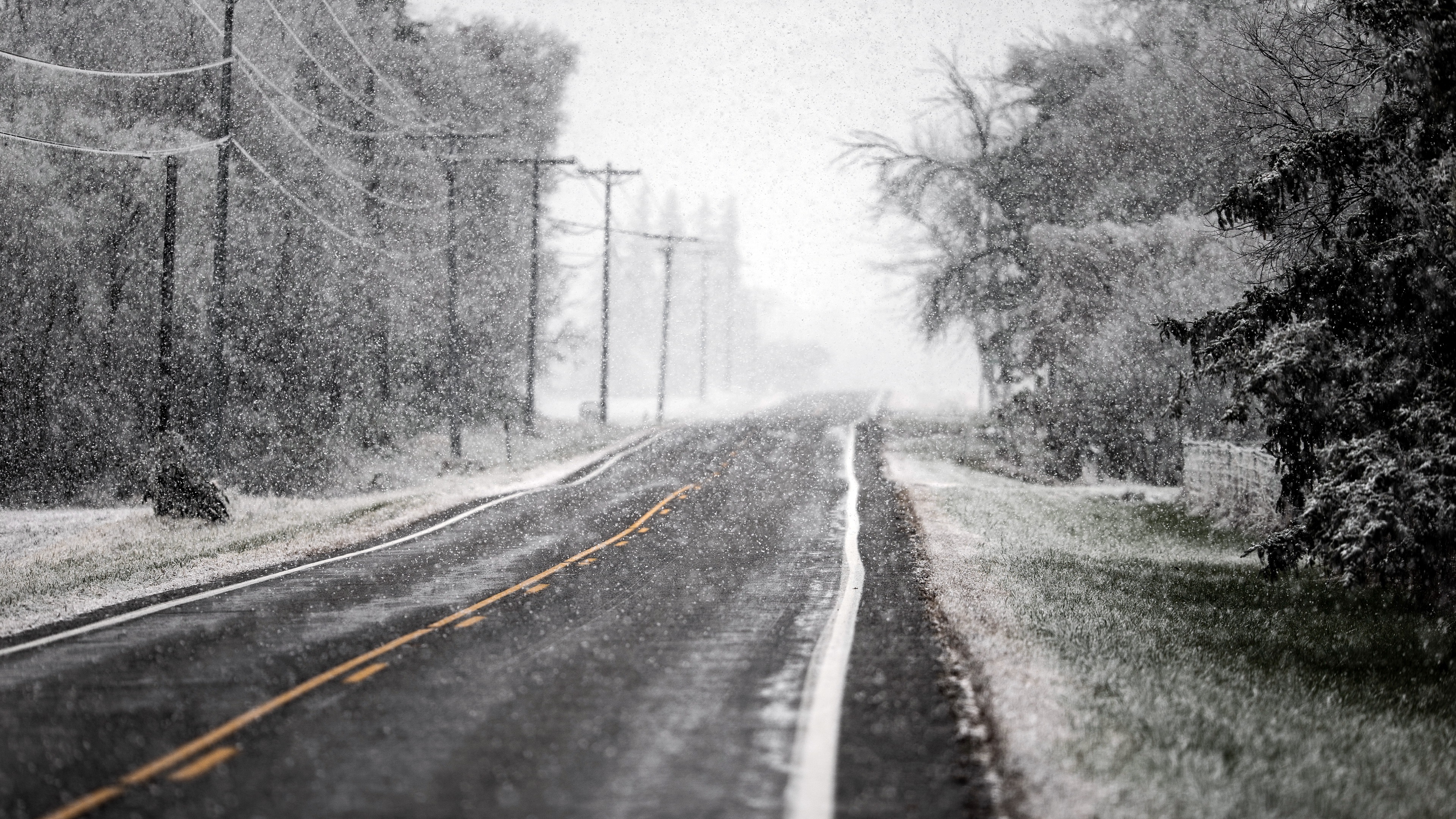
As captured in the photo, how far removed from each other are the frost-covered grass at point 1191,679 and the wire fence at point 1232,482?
1159 millimetres

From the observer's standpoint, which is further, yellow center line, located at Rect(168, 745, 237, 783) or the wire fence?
the wire fence

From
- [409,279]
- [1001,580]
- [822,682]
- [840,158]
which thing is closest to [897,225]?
[840,158]

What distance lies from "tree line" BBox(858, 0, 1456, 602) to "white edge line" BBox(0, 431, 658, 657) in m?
10.4

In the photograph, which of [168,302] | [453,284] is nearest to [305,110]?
[453,284]

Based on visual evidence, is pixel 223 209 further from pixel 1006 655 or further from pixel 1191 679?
pixel 1191 679

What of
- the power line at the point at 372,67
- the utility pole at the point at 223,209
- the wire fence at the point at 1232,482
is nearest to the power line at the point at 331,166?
the power line at the point at 372,67

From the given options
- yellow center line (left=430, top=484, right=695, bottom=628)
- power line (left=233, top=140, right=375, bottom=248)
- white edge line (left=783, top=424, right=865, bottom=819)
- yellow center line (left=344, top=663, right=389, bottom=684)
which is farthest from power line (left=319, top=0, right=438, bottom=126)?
yellow center line (left=344, top=663, right=389, bottom=684)

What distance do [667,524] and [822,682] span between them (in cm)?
1067

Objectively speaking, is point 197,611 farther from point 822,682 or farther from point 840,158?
point 840,158

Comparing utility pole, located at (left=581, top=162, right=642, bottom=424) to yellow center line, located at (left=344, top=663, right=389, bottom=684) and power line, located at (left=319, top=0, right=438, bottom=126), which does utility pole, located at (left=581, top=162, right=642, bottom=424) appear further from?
yellow center line, located at (left=344, top=663, right=389, bottom=684)

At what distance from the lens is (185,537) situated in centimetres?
1758

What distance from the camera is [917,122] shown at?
3466cm

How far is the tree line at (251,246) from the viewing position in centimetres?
2766

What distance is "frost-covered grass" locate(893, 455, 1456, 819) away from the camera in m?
5.87
